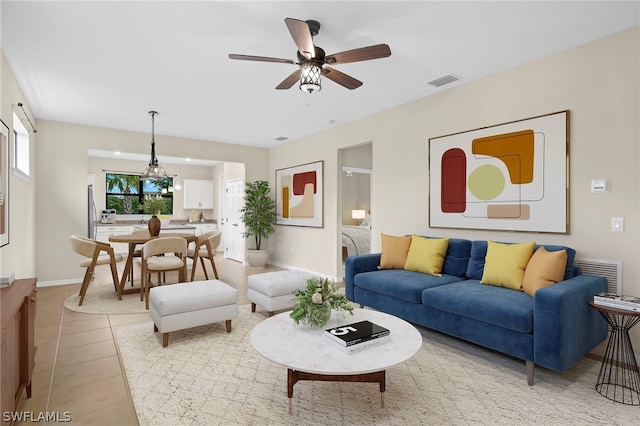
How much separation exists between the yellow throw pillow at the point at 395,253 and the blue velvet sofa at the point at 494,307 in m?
0.17

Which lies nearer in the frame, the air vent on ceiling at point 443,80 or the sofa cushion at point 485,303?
the sofa cushion at point 485,303

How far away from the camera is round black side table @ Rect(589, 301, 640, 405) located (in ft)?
7.33

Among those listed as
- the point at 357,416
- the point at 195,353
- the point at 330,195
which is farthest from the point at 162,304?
the point at 330,195

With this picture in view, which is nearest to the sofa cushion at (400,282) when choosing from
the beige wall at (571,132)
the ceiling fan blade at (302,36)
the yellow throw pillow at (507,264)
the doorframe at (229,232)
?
the yellow throw pillow at (507,264)

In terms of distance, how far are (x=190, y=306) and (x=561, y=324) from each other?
2.85 m

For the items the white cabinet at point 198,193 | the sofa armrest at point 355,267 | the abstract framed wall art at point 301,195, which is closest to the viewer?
the sofa armrest at point 355,267

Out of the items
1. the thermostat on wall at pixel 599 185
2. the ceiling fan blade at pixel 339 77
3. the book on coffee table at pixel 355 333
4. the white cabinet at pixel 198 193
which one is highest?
the ceiling fan blade at pixel 339 77

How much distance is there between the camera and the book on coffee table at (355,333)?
2.03 m

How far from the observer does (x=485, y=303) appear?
263 centimetres

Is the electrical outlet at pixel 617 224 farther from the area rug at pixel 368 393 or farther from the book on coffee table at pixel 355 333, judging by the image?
the book on coffee table at pixel 355 333

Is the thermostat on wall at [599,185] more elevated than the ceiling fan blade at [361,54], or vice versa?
the ceiling fan blade at [361,54]

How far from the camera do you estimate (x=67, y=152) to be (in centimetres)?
550

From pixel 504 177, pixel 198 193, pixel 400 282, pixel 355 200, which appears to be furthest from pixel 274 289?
pixel 198 193

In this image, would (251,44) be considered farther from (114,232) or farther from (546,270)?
(114,232)
